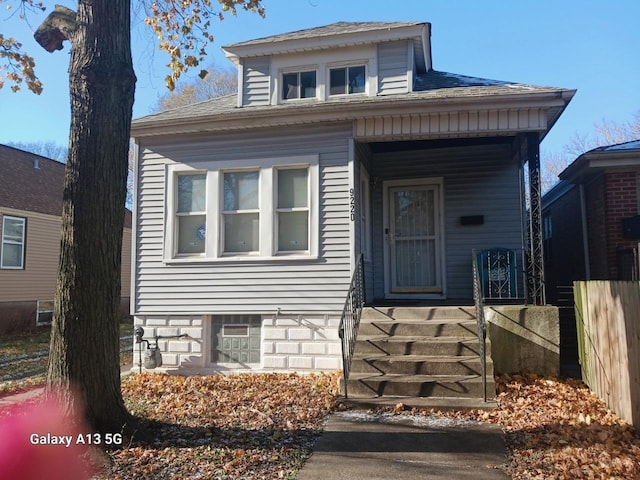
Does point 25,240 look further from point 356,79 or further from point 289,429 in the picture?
point 289,429

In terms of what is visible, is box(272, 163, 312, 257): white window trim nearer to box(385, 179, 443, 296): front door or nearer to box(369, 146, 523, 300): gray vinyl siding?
box(369, 146, 523, 300): gray vinyl siding

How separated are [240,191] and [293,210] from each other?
1025 millimetres

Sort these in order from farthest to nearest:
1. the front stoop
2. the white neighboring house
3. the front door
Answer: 1. the front door
2. the white neighboring house
3. the front stoop

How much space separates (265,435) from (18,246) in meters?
13.8

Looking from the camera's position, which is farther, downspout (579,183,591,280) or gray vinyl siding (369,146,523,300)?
downspout (579,183,591,280)

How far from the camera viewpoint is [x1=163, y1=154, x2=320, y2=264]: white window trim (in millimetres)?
7672

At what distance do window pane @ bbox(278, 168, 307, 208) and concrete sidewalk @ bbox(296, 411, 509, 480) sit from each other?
3710 mm

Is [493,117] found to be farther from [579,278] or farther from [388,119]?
[579,278]

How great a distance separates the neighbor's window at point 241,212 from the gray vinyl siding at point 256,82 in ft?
5.20

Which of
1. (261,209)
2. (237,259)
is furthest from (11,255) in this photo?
(261,209)

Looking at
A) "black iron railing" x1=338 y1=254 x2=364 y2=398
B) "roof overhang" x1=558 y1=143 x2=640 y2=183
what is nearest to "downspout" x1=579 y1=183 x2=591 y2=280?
"roof overhang" x1=558 y1=143 x2=640 y2=183

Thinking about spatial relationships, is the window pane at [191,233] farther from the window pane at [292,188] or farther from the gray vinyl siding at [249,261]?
the window pane at [292,188]

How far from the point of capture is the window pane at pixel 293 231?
25.6 feet

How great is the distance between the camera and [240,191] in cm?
812
